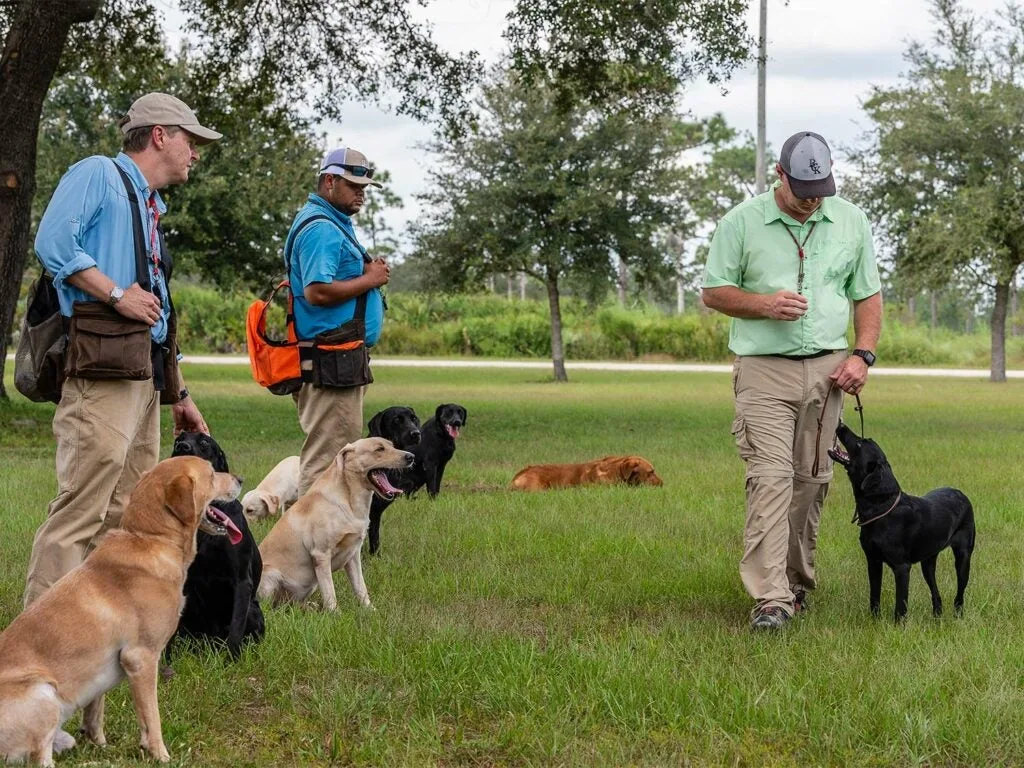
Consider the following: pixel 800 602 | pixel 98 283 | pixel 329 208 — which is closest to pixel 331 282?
pixel 329 208

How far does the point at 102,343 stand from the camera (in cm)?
498

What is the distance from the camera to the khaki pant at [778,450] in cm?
601

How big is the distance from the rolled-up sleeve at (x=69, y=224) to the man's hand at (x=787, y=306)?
317cm

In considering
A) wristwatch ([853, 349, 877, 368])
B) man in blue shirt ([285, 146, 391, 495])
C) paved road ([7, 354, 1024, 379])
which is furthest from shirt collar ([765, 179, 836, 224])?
paved road ([7, 354, 1024, 379])

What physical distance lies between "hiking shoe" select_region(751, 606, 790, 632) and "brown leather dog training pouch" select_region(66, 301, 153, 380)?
311 centimetres

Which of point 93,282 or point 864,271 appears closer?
point 93,282

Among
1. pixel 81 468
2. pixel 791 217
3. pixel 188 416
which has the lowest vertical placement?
pixel 81 468

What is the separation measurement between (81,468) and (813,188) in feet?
12.0

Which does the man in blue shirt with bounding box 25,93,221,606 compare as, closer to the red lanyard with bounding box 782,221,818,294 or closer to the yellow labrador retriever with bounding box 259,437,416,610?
the yellow labrador retriever with bounding box 259,437,416,610

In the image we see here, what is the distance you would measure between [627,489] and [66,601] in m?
7.29

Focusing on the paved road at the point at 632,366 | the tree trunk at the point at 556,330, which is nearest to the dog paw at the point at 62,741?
the tree trunk at the point at 556,330

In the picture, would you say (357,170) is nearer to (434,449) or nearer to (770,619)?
(770,619)

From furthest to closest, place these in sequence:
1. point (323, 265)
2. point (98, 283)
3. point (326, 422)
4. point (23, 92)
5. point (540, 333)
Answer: point (540, 333)
point (23, 92)
point (326, 422)
point (323, 265)
point (98, 283)

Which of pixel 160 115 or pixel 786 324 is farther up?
pixel 160 115
